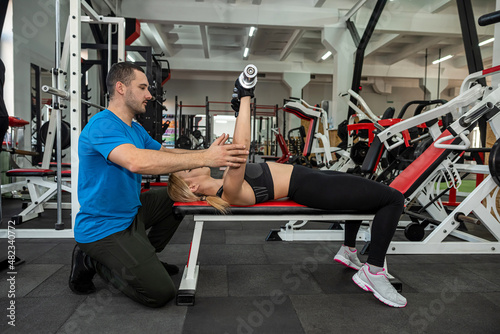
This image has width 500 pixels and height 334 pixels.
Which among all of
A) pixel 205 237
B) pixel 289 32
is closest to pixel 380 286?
pixel 205 237

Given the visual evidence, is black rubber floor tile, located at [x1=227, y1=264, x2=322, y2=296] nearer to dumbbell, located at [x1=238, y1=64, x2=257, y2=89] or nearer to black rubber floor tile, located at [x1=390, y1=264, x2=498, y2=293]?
black rubber floor tile, located at [x1=390, y1=264, x2=498, y2=293]

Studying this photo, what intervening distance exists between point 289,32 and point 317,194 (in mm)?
8497

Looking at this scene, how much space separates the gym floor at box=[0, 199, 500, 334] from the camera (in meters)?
1.39

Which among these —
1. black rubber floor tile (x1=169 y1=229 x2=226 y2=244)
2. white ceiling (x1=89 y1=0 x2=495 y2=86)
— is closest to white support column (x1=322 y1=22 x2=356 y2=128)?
white ceiling (x1=89 y1=0 x2=495 y2=86)

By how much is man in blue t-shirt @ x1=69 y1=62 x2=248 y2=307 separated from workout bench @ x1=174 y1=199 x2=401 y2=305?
0.10 meters

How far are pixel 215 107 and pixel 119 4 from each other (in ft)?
23.6

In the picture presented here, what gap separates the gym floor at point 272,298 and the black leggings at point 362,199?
12.0 inches

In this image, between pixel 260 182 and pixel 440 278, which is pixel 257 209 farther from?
pixel 440 278

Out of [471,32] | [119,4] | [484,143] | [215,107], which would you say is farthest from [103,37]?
[215,107]

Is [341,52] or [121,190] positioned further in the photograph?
[341,52]

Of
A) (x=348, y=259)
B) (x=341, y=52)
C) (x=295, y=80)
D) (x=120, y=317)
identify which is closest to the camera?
(x=120, y=317)

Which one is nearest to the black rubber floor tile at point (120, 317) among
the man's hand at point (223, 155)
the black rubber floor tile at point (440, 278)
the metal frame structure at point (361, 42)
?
the man's hand at point (223, 155)

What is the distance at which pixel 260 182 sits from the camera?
1752 millimetres

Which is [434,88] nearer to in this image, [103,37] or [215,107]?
[215,107]
